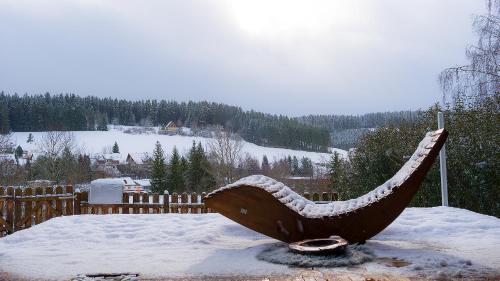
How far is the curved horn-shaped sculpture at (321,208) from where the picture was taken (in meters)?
4.66

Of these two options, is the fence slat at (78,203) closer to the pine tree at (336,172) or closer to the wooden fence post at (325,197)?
the wooden fence post at (325,197)

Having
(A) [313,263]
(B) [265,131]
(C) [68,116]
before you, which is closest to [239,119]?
(B) [265,131]

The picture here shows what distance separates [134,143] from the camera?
1975 inches

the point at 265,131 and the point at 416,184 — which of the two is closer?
the point at 416,184

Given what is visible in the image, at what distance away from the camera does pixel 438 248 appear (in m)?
4.77

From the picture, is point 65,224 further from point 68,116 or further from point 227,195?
point 68,116

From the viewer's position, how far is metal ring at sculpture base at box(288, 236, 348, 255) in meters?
4.27

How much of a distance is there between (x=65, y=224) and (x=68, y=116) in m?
43.8

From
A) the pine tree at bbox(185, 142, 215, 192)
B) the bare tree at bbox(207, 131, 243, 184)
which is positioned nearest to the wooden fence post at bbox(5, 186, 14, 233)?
the bare tree at bbox(207, 131, 243, 184)

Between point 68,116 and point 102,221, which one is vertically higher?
point 68,116

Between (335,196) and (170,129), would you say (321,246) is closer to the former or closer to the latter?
(335,196)

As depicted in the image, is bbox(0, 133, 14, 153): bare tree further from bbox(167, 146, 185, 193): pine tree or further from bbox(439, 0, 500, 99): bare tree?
bbox(439, 0, 500, 99): bare tree

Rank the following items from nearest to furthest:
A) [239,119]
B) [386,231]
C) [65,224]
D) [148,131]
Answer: [386,231], [65,224], [239,119], [148,131]

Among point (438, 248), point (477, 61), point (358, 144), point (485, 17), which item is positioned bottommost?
point (438, 248)
